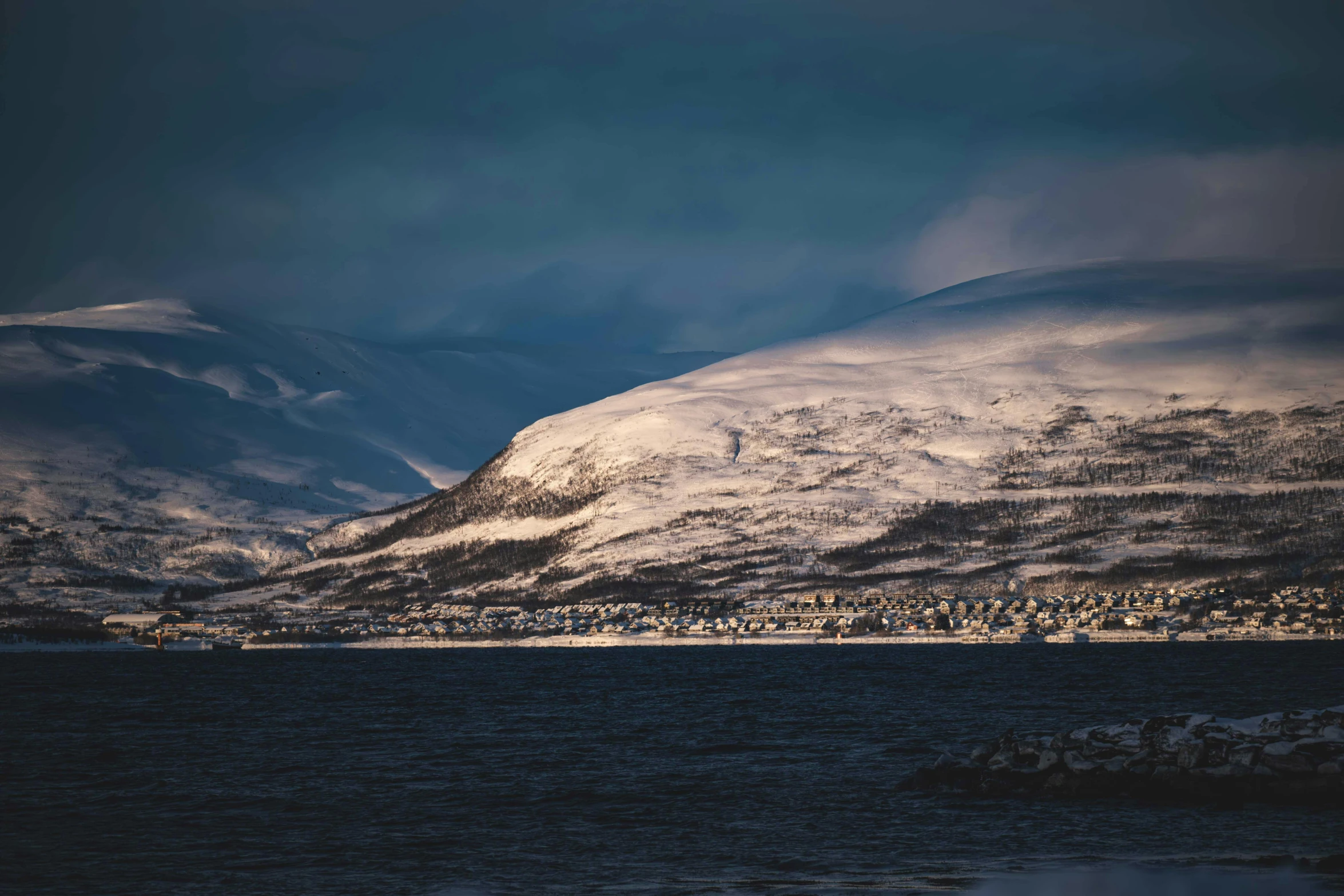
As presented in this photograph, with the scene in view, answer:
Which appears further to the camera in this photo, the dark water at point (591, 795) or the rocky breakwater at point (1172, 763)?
the rocky breakwater at point (1172, 763)

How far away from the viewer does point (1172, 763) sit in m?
63.1

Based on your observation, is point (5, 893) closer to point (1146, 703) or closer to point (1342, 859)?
point (1342, 859)

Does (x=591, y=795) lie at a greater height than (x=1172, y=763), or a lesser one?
greater

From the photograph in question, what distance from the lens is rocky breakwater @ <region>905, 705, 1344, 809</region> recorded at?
198 feet

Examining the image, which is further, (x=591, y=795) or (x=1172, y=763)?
(x=591, y=795)

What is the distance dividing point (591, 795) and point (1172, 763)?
2671 centimetres

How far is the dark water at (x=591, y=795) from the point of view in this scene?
49125mm

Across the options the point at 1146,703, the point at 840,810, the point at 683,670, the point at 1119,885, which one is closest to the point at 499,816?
the point at 840,810

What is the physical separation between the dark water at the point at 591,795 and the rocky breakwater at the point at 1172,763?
9.69 ft

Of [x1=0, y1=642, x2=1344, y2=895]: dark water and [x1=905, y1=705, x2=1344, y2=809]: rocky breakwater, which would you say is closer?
[x1=0, y1=642, x2=1344, y2=895]: dark water

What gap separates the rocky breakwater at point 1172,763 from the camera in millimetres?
60375

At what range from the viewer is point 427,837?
56.4 m

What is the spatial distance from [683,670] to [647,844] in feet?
380

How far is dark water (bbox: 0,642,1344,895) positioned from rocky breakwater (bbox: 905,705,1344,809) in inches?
116
